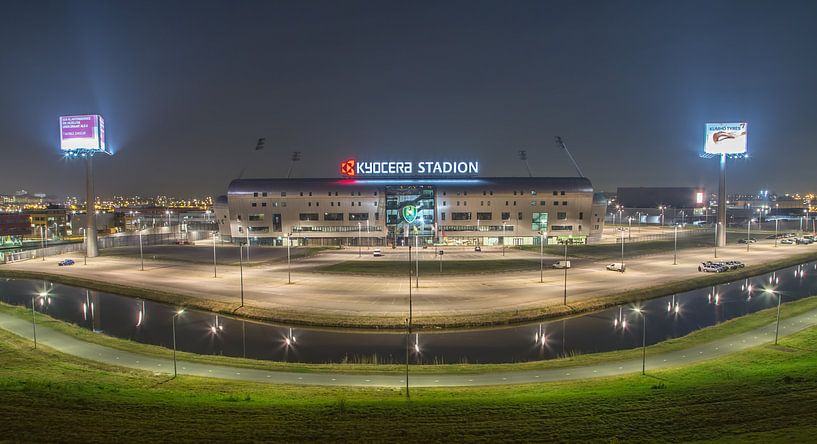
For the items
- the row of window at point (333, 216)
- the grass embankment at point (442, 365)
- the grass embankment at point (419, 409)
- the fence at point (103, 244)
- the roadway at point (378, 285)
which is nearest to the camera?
the grass embankment at point (419, 409)

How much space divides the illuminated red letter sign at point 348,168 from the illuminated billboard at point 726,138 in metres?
70.2

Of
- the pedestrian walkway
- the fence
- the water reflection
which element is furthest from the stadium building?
the pedestrian walkway

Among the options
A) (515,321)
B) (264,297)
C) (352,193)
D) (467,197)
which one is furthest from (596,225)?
(264,297)

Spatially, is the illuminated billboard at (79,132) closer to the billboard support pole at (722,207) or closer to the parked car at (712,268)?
the parked car at (712,268)

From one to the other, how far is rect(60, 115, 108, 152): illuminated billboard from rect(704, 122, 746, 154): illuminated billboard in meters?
111

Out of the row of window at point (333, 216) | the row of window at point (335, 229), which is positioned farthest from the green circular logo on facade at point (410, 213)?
the row of window at point (335, 229)

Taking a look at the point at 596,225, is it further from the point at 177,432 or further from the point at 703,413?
the point at 177,432

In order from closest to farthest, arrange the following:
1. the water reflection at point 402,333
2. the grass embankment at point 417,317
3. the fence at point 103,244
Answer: the water reflection at point 402,333, the grass embankment at point 417,317, the fence at point 103,244

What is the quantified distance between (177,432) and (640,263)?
202 feet

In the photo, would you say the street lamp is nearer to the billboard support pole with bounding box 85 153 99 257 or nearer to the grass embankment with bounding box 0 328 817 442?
the grass embankment with bounding box 0 328 817 442

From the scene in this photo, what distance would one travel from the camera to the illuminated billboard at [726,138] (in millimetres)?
83188

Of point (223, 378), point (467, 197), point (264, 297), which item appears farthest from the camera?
point (467, 197)

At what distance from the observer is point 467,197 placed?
93938 mm

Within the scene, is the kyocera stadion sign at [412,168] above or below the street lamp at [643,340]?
above
